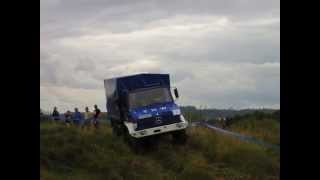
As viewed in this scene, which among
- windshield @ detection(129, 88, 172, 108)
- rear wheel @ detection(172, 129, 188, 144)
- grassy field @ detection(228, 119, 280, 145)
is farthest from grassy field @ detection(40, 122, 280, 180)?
windshield @ detection(129, 88, 172, 108)

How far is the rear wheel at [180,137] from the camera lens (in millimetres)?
8855

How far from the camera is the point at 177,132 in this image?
8.88 meters

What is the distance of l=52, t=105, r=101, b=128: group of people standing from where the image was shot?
8.13 meters

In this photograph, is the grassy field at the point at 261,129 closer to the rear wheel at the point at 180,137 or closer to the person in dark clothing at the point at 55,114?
the rear wheel at the point at 180,137

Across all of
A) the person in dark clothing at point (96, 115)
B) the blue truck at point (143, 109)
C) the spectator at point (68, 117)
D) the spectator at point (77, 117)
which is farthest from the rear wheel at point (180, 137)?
the spectator at point (68, 117)

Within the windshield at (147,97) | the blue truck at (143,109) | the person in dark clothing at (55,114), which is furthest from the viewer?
the windshield at (147,97)

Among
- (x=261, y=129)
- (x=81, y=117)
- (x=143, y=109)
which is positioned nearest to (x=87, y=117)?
(x=81, y=117)

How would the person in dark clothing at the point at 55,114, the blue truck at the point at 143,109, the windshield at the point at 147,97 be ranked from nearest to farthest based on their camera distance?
the person in dark clothing at the point at 55,114 → the blue truck at the point at 143,109 → the windshield at the point at 147,97

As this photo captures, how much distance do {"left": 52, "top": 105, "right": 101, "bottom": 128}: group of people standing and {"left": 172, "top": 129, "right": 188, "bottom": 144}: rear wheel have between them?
125 centimetres

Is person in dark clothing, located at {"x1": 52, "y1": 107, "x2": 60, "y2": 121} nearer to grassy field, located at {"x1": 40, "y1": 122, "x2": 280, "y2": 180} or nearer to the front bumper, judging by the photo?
grassy field, located at {"x1": 40, "y1": 122, "x2": 280, "y2": 180}
